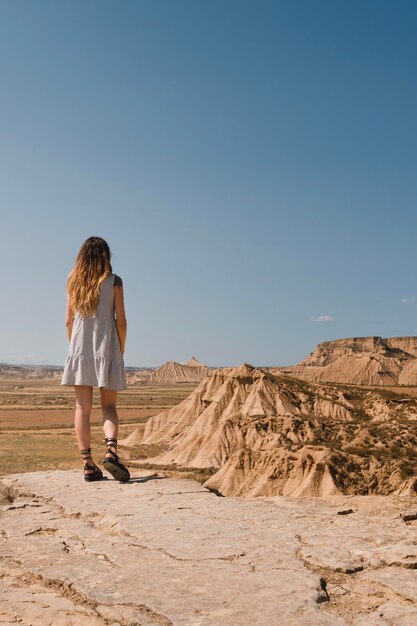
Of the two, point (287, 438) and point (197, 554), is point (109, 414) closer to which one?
point (197, 554)

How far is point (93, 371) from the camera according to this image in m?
6.23

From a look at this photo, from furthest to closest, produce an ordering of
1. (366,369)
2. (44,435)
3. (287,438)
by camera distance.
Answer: (366,369) → (44,435) → (287,438)

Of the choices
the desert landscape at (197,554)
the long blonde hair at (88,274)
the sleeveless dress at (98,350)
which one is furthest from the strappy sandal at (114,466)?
the long blonde hair at (88,274)

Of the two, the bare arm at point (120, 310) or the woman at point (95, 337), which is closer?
the woman at point (95, 337)

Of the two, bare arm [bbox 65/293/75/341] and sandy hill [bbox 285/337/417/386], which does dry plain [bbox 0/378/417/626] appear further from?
sandy hill [bbox 285/337/417/386]

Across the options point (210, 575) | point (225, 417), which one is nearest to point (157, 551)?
point (210, 575)

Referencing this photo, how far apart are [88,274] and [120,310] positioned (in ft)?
1.64

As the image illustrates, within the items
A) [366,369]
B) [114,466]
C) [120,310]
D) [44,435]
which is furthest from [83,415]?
[366,369]

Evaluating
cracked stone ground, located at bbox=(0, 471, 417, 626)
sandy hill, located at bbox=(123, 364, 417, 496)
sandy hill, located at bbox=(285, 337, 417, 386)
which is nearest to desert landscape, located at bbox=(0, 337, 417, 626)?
cracked stone ground, located at bbox=(0, 471, 417, 626)

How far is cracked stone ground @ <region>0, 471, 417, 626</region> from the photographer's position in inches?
119

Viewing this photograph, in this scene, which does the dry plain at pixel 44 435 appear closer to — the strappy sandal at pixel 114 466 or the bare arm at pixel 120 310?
the strappy sandal at pixel 114 466

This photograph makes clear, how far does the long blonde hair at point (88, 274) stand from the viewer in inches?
244

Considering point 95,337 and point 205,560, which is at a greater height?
point 95,337

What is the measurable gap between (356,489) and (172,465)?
56.3 ft
